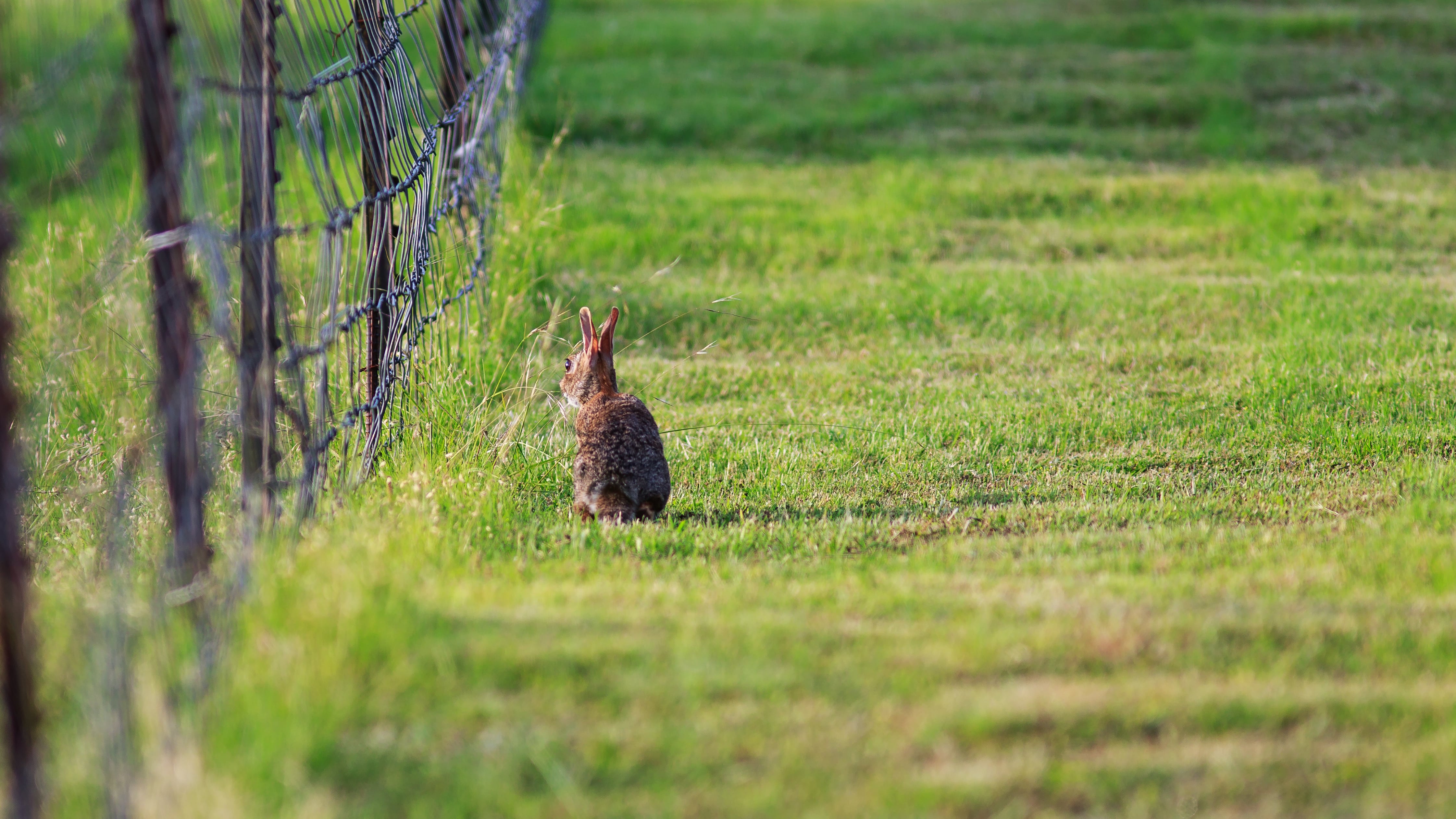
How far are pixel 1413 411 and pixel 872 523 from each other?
9.23ft

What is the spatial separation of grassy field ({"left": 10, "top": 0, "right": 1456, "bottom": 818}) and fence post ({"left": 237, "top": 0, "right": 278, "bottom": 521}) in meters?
0.29

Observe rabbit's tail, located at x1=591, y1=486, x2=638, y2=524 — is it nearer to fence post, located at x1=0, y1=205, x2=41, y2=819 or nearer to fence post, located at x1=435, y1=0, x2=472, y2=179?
fence post, located at x1=435, y1=0, x2=472, y2=179

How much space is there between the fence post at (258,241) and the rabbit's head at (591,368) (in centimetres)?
168

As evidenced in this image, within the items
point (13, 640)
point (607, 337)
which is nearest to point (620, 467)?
point (607, 337)

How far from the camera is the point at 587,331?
19.1 feet

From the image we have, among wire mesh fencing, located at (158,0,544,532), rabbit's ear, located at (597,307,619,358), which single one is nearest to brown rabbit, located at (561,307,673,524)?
rabbit's ear, located at (597,307,619,358)

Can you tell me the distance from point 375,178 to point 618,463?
1594 mm

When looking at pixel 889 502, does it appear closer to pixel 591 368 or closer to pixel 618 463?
pixel 618 463

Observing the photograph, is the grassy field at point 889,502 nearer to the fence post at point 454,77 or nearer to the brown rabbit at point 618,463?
the brown rabbit at point 618,463

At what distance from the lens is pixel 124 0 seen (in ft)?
10.9

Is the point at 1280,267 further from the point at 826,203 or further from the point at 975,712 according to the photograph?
the point at 975,712

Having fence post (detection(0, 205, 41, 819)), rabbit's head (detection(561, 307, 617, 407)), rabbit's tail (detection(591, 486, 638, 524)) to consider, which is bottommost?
rabbit's tail (detection(591, 486, 638, 524))

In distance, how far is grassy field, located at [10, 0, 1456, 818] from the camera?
3047 millimetres

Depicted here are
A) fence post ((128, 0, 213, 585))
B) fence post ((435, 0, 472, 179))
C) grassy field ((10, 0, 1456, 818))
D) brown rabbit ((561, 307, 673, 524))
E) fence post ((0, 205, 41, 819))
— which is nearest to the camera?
fence post ((0, 205, 41, 819))
